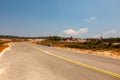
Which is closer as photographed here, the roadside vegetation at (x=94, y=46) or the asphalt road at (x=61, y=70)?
the asphalt road at (x=61, y=70)

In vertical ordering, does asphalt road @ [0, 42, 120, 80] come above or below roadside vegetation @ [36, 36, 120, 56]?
above

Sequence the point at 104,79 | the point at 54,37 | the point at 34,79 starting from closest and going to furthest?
the point at 104,79
the point at 34,79
the point at 54,37

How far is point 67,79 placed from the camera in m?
8.01

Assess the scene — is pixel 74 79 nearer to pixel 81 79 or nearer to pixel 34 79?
pixel 81 79

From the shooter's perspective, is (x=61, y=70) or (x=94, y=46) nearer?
(x=61, y=70)

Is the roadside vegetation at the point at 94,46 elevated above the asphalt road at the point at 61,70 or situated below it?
below

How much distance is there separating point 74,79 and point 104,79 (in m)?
1.18

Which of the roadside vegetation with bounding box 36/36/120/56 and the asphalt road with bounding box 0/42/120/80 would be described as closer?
the asphalt road with bounding box 0/42/120/80

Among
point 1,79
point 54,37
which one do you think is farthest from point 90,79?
point 54,37

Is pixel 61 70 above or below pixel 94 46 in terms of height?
above

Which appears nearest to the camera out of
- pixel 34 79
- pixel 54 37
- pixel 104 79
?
pixel 104 79

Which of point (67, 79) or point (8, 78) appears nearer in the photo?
point (67, 79)

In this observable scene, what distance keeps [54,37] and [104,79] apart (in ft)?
360

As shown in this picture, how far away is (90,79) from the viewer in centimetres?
775
